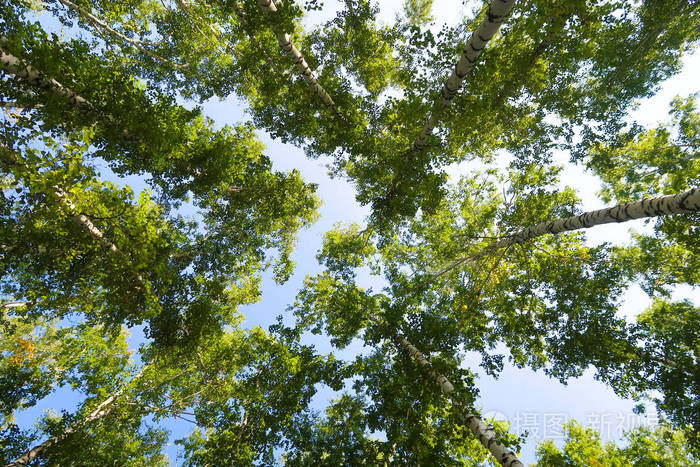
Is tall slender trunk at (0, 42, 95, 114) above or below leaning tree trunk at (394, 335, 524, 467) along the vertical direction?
above

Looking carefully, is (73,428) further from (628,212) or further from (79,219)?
(628,212)

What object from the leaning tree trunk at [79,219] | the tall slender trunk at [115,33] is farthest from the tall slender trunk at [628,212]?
the tall slender trunk at [115,33]

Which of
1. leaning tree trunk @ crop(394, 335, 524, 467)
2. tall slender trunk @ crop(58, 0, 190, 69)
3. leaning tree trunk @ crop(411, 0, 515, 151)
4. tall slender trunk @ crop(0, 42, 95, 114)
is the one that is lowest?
leaning tree trunk @ crop(394, 335, 524, 467)

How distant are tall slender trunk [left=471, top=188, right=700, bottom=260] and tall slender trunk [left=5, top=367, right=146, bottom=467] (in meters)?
15.3

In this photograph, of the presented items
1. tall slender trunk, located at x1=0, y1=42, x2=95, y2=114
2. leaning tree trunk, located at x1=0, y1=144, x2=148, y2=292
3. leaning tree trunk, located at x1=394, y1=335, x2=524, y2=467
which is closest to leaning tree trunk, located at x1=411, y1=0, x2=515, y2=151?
leaning tree trunk, located at x1=394, y1=335, x2=524, y2=467

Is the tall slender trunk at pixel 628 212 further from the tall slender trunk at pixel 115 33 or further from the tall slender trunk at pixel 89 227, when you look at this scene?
the tall slender trunk at pixel 115 33

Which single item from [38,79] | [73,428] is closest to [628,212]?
[38,79]

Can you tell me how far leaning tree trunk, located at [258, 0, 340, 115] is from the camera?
5781 millimetres

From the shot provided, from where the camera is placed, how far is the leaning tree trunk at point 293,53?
578 cm

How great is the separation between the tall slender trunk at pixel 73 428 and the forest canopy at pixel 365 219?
105mm

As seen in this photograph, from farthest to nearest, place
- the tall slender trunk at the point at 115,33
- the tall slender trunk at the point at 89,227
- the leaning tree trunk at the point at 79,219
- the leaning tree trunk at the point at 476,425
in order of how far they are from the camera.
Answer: the tall slender trunk at the point at 115,33
the leaning tree trunk at the point at 476,425
the tall slender trunk at the point at 89,227
the leaning tree trunk at the point at 79,219

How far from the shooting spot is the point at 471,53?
5418mm

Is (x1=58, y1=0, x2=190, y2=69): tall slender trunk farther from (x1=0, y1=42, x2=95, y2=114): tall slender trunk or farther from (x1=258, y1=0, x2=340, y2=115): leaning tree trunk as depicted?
(x1=258, y1=0, x2=340, y2=115): leaning tree trunk

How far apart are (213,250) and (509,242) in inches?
426
